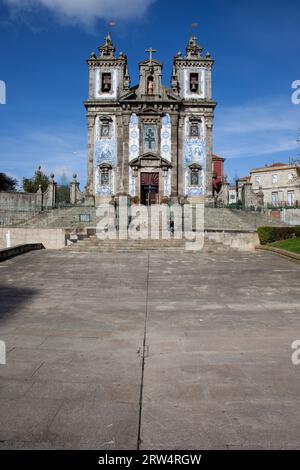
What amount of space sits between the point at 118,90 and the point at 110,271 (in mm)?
29310

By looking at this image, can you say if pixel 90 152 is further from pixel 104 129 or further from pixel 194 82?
pixel 194 82

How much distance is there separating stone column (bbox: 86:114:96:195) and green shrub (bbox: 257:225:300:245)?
781 inches

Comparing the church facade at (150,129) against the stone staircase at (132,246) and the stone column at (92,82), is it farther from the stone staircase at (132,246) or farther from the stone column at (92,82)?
the stone staircase at (132,246)

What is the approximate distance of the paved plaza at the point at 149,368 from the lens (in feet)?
10.7

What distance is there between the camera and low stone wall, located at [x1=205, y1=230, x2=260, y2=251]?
23766 mm

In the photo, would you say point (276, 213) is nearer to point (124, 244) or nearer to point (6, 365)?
point (124, 244)

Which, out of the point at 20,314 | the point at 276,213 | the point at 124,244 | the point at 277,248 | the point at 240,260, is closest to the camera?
the point at 20,314

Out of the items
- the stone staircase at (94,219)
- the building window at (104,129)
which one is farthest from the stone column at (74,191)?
the building window at (104,129)

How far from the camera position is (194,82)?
38.9 meters

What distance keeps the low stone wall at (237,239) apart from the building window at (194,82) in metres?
19.6

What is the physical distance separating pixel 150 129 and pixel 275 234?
1948 centimetres

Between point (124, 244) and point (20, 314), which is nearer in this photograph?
point (20, 314)

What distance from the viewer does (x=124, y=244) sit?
2261cm
